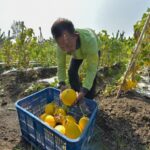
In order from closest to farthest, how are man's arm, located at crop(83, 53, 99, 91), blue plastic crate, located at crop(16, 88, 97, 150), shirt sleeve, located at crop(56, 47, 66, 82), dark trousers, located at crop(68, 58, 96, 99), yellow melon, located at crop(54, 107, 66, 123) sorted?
blue plastic crate, located at crop(16, 88, 97, 150) → man's arm, located at crop(83, 53, 99, 91) → yellow melon, located at crop(54, 107, 66, 123) → shirt sleeve, located at crop(56, 47, 66, 82) → dark trousers, located at crop(68, 58, 96, 99)

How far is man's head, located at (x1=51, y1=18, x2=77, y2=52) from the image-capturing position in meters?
2.76

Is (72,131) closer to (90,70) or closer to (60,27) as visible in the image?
(90,70)

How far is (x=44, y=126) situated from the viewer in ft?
9.45

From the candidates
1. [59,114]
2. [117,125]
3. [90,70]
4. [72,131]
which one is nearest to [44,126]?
[72,131]

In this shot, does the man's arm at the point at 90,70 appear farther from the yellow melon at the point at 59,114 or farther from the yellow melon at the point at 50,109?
the yellow melon at the point at 50,109

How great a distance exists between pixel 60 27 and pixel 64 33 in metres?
0.07

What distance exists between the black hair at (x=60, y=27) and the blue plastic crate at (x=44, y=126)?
0.80 m

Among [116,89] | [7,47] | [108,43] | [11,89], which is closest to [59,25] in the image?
[116,89]

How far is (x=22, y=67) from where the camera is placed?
6176mm

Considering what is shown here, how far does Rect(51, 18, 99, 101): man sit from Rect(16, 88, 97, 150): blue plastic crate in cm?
27

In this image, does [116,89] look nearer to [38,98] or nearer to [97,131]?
[97,131]

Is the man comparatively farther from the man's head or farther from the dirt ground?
the dirt ground

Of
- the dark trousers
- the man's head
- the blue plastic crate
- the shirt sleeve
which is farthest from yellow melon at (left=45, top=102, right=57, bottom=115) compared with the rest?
the man's head

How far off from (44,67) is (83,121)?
3.23 metres
